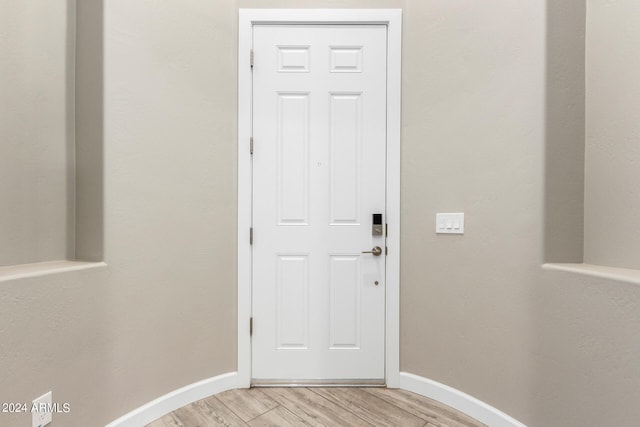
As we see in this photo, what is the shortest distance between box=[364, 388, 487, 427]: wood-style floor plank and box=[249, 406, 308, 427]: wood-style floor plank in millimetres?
489

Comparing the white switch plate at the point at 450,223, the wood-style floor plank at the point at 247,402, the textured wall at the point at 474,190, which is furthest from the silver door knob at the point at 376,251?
the wood-style floor plank at the point at 247,402

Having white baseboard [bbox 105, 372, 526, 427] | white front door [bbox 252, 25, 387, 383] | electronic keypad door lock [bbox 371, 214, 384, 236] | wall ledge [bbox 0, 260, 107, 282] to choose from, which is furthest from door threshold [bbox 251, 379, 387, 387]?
wall ledge [bbox 0, 260, 107, 282]

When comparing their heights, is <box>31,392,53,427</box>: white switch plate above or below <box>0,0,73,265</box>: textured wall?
below

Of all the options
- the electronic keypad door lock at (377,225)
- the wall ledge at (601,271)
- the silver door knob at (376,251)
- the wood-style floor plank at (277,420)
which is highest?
the electronic keypad door lock at (377,225)

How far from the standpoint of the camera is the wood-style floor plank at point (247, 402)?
58.7 inches

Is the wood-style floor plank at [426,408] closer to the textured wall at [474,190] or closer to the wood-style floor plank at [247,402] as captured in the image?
the textured wall at [474,190]

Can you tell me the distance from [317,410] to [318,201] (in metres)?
1.17

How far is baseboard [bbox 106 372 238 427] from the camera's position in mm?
1372

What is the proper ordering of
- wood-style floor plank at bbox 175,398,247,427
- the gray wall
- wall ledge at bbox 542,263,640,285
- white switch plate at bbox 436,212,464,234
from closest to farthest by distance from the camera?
wall ledge at bbox 542,263,640,285
the gray wall
wood-style floor plank at bbox 175,398,247,427
white switch plate at bbox 436,212,464,234

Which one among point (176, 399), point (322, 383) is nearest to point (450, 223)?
point (322, 383)

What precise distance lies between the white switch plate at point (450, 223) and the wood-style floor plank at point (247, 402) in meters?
1.36

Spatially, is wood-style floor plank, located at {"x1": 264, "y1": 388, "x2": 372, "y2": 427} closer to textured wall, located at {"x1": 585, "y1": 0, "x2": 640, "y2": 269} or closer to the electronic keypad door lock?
the electronic keypad door lock

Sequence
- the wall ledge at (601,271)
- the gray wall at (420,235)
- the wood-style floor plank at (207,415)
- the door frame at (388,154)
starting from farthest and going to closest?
the door frame at (388,154)
the wood-style floor plank at (207,415)
the gray wall at (420,235)
the wall ledge at (601,271)

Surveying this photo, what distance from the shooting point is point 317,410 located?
151 centimetres
